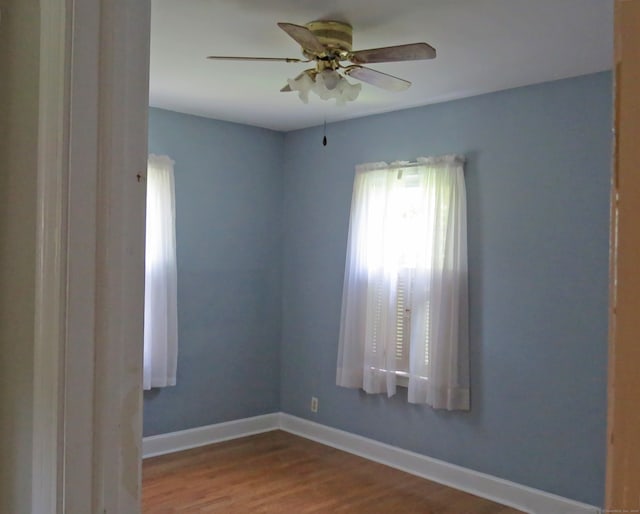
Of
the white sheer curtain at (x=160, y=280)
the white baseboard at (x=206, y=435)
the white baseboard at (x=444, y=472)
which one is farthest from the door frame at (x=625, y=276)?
the white baseboard at (x=206, y=435)

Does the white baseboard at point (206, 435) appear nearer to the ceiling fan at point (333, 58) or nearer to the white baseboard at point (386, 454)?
the white baseboard at point (386, 454)

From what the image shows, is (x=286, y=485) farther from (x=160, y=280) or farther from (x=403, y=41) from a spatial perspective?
(x=403, y=41)

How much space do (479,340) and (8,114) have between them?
124 inches

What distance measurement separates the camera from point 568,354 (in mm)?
3338

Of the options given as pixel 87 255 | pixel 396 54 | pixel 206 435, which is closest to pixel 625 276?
pixel 87 255

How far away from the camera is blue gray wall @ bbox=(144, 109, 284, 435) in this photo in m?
4.47

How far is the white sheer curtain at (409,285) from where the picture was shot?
3.76 metres

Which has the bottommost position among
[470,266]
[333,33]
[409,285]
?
[409,285]

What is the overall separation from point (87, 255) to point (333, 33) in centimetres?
206

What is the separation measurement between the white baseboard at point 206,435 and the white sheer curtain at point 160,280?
45cm

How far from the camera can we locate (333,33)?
8.84 feet

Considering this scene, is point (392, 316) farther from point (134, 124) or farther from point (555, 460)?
point (134, 124)

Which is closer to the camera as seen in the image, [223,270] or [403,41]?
[403,41]

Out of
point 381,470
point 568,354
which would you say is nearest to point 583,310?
point 568,354
